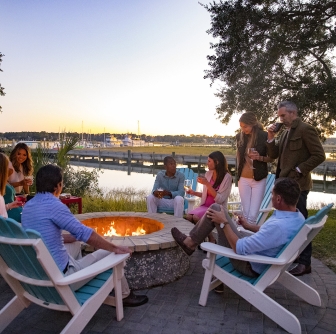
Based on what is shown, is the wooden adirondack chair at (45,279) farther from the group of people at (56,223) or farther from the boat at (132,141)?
the boat at (132,141)

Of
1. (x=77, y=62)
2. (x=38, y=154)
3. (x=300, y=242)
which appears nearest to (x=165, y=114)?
(x=77, y=62)

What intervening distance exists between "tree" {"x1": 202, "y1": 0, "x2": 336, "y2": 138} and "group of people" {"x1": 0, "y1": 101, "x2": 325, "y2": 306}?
4.09m

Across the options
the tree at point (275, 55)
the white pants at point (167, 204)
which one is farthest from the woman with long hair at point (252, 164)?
the tree at point (275, 55)

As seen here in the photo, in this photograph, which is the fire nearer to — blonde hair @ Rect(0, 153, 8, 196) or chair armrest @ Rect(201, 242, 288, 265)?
blonde hair @ Rect(0, 153, 8, 196)

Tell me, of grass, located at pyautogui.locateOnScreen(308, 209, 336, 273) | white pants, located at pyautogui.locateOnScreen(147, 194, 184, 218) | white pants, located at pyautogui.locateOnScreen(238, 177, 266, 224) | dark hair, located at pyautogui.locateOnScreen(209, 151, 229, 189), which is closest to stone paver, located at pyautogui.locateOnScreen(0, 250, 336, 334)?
grass, located at pyautogui.locateOnScreen(308, 209, 336, 273)

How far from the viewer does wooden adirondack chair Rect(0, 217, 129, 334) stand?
1.97 m

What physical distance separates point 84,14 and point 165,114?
16.4 metres

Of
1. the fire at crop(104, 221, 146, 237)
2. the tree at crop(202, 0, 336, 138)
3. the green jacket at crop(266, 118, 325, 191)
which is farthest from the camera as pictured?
the tree at crop(202, 0, 336, 138)

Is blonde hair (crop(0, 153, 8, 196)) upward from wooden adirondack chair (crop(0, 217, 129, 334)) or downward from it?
upward

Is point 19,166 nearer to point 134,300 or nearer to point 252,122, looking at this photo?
point 134,300

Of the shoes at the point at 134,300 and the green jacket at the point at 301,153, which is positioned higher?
the green jacket at the point at 301,153

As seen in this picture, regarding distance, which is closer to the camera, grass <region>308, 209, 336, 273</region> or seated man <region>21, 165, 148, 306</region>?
seated man <region>21, 165, 148, 306</region>

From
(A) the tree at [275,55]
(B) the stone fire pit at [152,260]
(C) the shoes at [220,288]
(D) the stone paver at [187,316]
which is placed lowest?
(D) the stone paver at [187,316]

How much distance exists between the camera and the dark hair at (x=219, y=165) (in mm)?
4426
